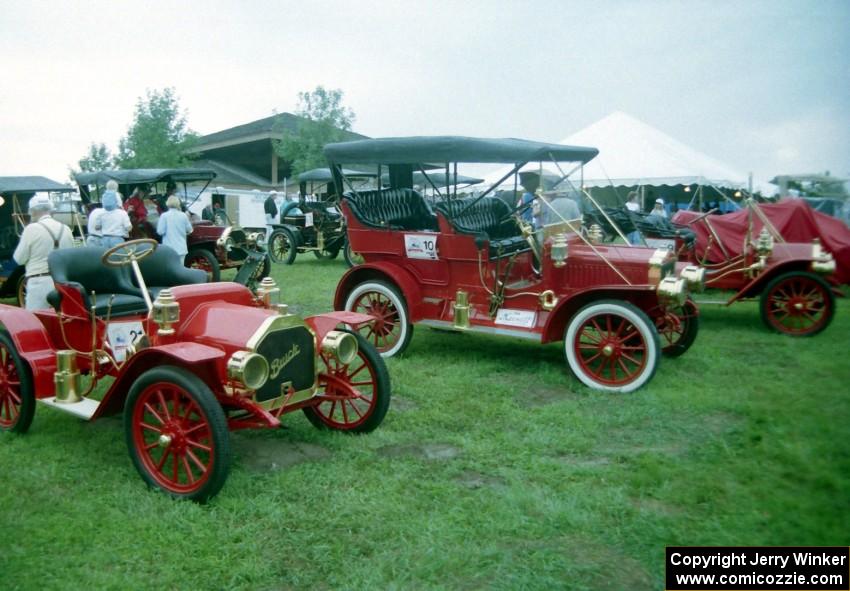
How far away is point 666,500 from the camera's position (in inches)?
122

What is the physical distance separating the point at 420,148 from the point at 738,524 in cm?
387

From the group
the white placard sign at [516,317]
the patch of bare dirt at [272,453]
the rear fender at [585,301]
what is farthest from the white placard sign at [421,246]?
the patch of bare dirt at [272,453]

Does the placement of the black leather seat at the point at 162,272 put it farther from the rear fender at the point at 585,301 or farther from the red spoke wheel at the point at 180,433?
the rear fender at the point at 585,301

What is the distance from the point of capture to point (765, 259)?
7.03m

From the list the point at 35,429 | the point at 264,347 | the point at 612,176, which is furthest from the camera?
the point at 612,176

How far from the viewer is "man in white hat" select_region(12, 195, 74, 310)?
5.50 meters

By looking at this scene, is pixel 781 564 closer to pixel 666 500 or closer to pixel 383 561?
pixel 666 500

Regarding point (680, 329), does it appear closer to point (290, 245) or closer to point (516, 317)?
point (516, 317)

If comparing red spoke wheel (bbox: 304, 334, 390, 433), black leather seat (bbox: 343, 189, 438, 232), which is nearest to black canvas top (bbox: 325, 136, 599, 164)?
black leather seat (bbox: 343, 189, 438, 232)

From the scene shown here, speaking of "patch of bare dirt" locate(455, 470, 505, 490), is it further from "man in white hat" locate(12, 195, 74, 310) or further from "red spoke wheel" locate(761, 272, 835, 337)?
"red spoke wheel" locate(761, 272, 835, 337)

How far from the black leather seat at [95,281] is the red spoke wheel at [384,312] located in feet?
6.43

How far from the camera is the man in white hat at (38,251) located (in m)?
5.50

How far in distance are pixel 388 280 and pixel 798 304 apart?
4110mm

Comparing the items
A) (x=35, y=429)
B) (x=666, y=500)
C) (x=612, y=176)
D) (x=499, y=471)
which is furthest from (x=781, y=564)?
(x=612, y=176)
